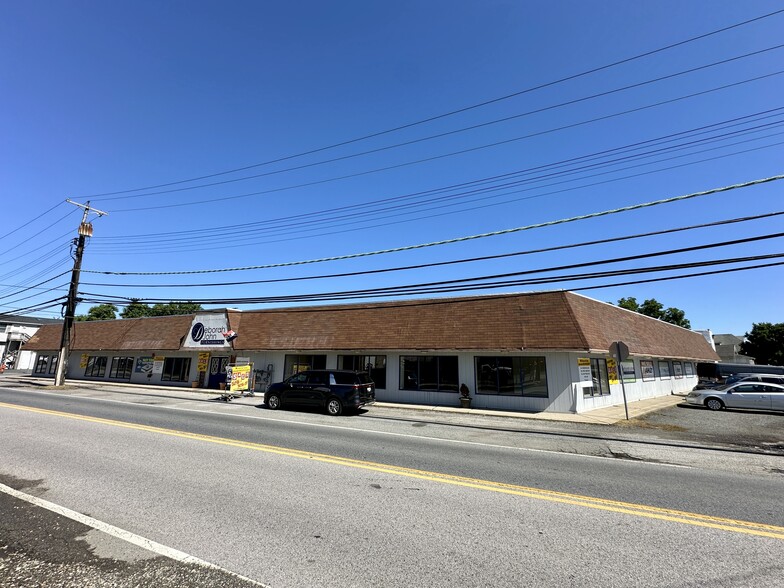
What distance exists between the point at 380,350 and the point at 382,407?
3667mm

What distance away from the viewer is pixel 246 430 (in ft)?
38.1

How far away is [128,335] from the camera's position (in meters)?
34.4

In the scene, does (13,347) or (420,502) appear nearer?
(420,502)

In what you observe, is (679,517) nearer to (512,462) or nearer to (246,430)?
(512,462)

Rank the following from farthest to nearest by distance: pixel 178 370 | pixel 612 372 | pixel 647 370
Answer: pixel 178 370 < pixel 647 370 < pixel 612 372

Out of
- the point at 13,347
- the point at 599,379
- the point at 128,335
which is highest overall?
the point at 13,347

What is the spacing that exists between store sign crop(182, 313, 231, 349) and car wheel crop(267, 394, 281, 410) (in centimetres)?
1178

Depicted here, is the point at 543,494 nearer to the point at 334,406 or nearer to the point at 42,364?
the point at 334,406

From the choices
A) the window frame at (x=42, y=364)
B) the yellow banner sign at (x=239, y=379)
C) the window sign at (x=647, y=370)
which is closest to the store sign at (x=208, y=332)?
the yellow banner sign at (x=239, y=379)

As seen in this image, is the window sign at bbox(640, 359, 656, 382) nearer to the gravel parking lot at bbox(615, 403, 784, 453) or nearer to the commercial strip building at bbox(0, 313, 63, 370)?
the gravel parking lot at bbox(615, 403, 784, 453)

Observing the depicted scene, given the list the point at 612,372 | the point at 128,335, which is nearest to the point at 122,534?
the point at 612,372

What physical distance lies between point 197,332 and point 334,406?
1860 cm

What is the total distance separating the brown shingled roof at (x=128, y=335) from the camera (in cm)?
3170

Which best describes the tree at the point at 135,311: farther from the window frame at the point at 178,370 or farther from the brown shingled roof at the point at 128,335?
the window frame at the point at 178,370
